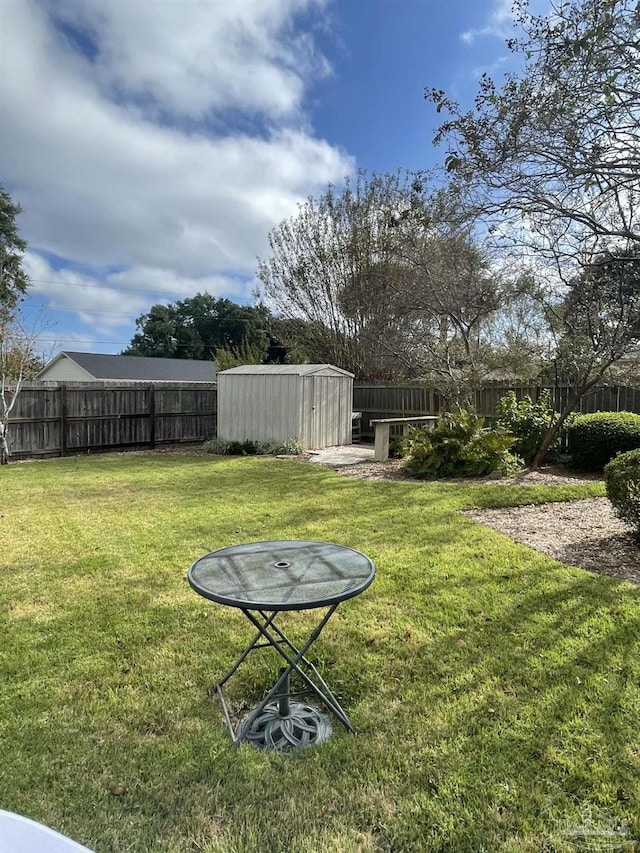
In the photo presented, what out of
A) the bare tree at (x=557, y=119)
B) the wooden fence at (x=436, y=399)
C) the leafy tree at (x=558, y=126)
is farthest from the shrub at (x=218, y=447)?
the bare tree at (x=557, y=119)

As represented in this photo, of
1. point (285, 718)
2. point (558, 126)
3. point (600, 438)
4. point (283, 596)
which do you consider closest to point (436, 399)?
point (600, 438)

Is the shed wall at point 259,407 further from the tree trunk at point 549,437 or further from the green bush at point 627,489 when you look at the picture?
the green bush at point 627,489

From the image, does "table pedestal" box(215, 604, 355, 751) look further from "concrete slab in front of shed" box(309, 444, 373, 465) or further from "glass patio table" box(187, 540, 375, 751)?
"concrete slab in front of shed" box(309, 444, 373, 465)

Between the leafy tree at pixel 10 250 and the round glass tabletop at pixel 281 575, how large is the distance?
2391 cm

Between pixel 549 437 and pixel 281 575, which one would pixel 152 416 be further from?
pixel 281 575

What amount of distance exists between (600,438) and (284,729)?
753 centimetres

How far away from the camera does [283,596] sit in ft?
6.59

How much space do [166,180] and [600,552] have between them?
Answer: 10612 millimetres

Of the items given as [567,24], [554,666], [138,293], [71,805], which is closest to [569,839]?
[554,666]

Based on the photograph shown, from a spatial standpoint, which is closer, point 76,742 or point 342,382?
point 76,742

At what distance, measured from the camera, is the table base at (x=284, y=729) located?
6.89 ft

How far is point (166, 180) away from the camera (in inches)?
420

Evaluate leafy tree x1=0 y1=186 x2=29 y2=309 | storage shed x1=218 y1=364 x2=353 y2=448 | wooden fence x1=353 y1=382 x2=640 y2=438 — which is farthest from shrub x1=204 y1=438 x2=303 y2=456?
leafy tree x1=0 y1=186 x2=29 y2=309

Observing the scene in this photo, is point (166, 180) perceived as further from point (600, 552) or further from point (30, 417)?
point (600, 552)
